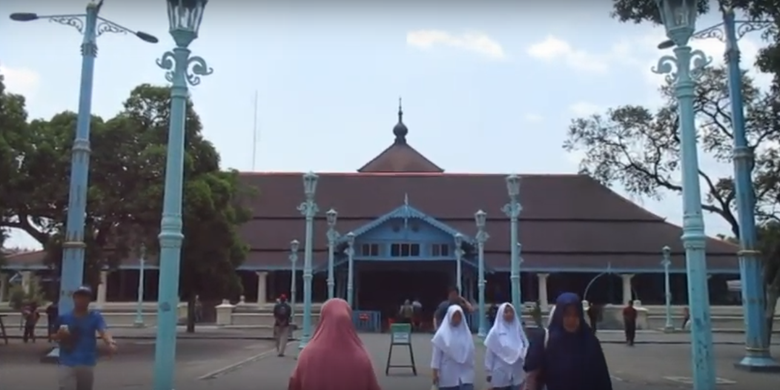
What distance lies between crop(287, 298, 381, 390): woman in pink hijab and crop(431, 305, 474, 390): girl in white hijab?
11.7 feet

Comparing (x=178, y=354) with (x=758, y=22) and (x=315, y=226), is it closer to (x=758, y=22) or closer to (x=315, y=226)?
(x=758, y=22)

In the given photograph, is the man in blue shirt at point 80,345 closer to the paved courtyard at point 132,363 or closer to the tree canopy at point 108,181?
the paved courtyard at point 132,363

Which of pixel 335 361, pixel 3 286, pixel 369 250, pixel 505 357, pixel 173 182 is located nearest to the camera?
pixel 335 361

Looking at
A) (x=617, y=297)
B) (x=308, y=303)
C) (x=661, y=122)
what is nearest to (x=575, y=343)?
(x=308, y=303)

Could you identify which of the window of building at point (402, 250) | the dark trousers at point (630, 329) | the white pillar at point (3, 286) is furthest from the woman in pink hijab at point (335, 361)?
the white pillar at point (3, 286)

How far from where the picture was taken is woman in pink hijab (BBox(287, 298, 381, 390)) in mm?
4438

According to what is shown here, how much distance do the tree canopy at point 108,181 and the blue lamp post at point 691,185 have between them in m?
15.3

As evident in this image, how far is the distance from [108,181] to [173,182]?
1413 centimetres

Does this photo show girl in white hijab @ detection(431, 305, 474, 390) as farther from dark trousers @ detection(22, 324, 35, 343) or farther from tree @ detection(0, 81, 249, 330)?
dark trousers @ detection(22, 324, 35, 343)

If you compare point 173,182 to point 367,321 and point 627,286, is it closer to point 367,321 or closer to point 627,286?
point 367,321

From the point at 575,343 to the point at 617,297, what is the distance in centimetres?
4163

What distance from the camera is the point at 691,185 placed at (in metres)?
9.43

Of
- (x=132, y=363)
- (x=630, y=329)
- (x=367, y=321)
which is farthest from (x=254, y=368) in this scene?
(x=367, y=321)

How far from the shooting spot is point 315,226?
4881 cm
